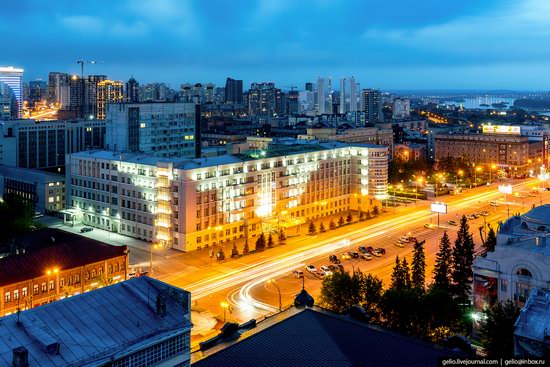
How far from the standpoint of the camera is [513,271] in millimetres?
33406

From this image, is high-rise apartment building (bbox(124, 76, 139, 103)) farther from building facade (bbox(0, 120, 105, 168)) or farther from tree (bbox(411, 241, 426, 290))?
tree (bbox(411, 241, 426, 290))

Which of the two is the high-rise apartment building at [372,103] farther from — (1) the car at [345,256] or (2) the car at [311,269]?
(2) the car at [311,269]

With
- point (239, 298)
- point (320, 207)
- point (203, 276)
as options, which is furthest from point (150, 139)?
point (239, 298)

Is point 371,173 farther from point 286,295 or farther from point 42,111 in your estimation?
point 42,111

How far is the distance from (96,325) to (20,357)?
9.83 ft

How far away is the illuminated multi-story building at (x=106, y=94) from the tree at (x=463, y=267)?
126m

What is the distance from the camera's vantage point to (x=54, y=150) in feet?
310

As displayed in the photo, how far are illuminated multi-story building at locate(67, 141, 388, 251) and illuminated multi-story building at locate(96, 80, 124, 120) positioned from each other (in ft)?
324

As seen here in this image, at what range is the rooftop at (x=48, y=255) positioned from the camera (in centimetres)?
3425

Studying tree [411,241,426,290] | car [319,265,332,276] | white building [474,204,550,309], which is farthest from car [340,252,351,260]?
white building [474,204,550,309]

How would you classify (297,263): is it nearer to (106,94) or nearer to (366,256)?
(366,256)

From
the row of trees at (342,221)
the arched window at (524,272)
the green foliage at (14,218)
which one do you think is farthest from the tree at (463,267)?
the green foliage at (14,218)

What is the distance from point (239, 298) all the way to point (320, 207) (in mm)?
26034

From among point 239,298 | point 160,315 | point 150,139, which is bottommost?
point 239,298
